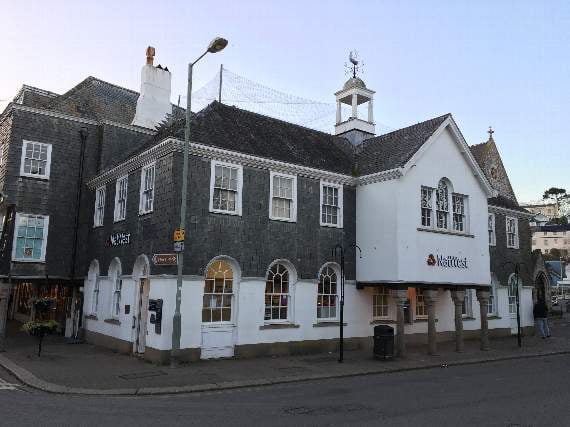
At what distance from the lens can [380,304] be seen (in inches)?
834

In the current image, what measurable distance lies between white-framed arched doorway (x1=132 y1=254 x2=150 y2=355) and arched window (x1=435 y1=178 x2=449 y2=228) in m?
11.7

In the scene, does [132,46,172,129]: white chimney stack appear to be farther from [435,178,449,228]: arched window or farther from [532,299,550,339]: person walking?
[532,299,550,339]: person walking

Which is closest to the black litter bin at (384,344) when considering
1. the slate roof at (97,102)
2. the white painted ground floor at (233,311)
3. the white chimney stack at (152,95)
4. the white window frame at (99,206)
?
the white painted ground floor at (233,311)

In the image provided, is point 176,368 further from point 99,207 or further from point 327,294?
point 99,207

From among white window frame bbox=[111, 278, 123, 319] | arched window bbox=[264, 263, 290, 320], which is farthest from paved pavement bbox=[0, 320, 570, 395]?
arched window bbox=[264, 263, 290, 320]

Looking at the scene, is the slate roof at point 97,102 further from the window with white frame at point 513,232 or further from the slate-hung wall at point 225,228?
the window with white frame at point 513,232

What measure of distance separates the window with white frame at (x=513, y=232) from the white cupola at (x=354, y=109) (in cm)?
943

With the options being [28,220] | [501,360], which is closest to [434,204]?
[501,360]

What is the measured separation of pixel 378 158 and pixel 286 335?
843 centimetres

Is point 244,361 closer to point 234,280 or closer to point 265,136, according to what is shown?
point 234,280

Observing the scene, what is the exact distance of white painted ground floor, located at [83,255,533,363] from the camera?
51.8 ft

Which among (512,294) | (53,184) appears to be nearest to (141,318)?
(53,184)

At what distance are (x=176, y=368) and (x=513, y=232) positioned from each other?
21.0 m

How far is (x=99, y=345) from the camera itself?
19.7 m
